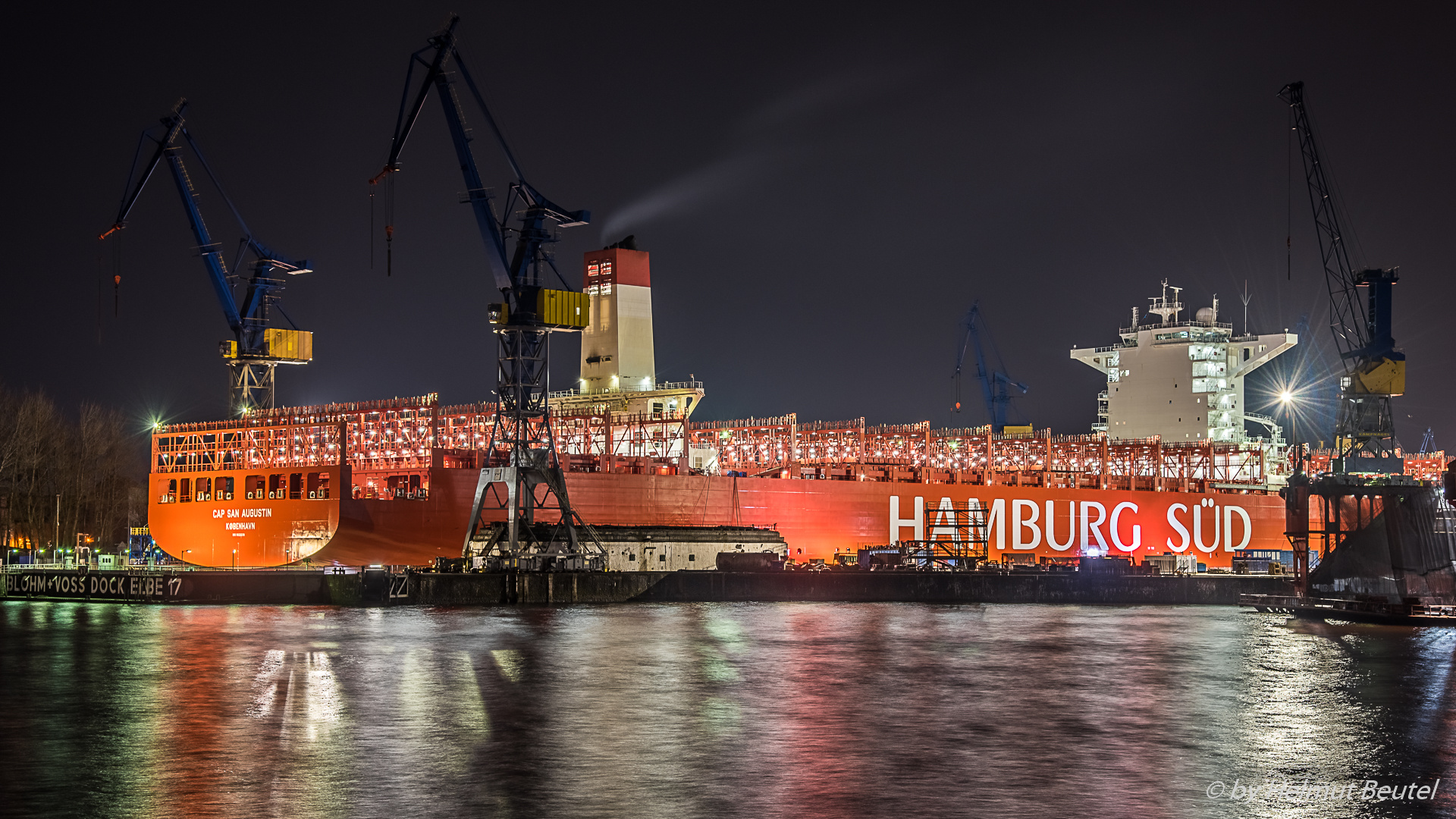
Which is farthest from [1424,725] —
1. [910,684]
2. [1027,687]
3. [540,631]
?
[540,631]

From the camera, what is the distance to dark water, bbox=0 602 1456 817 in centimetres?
1623

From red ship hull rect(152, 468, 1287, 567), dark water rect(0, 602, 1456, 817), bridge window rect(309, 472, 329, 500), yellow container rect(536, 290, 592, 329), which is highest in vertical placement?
yellow container rect(536, 290, 592, 329)

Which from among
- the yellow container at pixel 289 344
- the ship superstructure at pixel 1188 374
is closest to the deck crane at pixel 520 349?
the yellow container at pixel 289 344

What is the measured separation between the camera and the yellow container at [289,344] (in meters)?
68.9

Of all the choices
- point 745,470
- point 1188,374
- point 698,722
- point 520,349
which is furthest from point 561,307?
point 1188,374

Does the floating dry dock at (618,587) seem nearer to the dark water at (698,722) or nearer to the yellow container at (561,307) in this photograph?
the dark water at (698,722)

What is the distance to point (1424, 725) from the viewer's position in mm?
22547

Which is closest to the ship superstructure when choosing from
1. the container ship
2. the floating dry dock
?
the container ship

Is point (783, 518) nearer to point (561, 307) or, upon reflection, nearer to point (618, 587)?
point (618, 587)

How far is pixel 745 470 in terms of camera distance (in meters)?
72.2

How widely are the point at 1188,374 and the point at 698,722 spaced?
68004mm

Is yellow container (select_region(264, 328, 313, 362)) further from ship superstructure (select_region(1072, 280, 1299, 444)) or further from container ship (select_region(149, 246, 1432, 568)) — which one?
ship superstructure (select_region(1072, 280, 1299, 444))

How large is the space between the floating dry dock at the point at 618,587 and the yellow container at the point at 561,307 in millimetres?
9237

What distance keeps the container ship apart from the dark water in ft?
56.6
